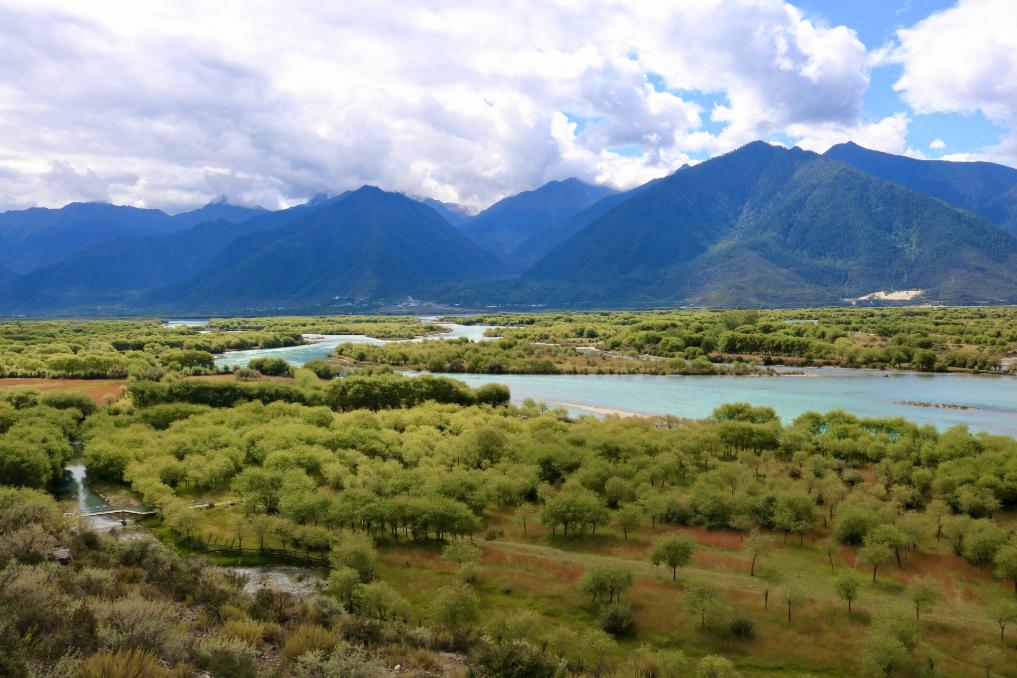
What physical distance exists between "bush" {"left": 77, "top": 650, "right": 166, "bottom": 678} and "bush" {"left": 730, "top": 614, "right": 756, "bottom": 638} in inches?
1084

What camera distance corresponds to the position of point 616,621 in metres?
34.5

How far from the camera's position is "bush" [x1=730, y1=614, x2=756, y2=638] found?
33500 mm

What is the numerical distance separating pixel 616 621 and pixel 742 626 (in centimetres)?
660

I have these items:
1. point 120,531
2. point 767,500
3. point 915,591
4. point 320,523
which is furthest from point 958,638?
point 120,531

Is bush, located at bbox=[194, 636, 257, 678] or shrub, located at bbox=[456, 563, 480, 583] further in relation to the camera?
shrub, located at bbox=[456, 563, 480, 583]

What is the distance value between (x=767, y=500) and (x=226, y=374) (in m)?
104

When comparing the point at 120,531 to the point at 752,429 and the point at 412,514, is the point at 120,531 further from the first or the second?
the point at 752,429

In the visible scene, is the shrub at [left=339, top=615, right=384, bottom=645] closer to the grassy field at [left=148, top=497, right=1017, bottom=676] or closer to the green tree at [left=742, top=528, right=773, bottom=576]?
the grassy field at [left=148, top=497, right=1017, bottom=676]

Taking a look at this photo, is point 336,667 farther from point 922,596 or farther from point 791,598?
point 922,596

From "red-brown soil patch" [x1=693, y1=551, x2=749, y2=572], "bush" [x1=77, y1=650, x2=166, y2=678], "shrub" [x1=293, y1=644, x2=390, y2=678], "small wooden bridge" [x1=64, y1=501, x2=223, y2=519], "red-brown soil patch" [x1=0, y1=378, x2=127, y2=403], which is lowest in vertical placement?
"red-brown soil patch" [x1=693, y1=551, x2=749, y2=572]

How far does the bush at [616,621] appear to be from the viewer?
34.3 meters

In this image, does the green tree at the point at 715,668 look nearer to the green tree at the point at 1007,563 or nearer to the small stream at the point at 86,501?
the green tree at the point at 1007,563

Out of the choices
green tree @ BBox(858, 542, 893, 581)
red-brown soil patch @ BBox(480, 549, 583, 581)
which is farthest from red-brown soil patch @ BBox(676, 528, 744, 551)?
red-brown soil patch @ BBox(480, 549, 583, 581)

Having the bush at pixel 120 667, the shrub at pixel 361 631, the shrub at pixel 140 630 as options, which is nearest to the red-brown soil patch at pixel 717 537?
the shrub at pixel 361 631
